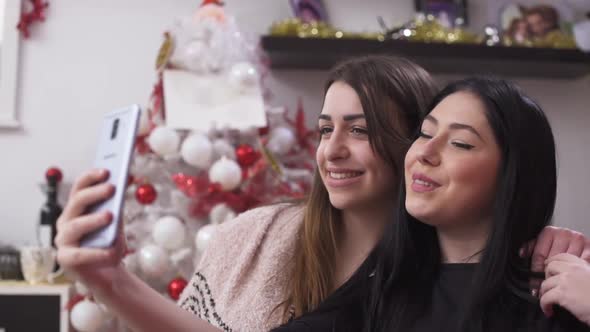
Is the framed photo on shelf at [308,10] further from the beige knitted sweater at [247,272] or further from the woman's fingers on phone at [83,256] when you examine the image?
the woman's fingers on phone at [83,256]

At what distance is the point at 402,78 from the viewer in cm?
146

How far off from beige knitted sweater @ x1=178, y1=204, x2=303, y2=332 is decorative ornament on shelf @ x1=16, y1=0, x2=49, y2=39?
4.49 ft

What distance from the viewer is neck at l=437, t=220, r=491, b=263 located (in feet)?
3.68

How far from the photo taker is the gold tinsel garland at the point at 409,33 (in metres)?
2.56

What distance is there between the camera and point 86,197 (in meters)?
0.84

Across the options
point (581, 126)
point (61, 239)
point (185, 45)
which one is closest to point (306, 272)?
point (61, 239)

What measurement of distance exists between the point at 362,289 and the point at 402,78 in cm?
44

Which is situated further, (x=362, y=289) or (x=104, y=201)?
(x=362, y=289)

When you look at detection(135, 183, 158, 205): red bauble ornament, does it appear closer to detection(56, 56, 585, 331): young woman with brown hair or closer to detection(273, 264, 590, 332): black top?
detection(56, 56, 585, 331): young woman with brown hair

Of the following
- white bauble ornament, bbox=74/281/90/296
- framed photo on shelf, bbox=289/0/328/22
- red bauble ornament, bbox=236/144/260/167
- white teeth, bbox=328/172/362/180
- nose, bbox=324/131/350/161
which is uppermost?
framed photo on shelf, bbox=289/0/328/22

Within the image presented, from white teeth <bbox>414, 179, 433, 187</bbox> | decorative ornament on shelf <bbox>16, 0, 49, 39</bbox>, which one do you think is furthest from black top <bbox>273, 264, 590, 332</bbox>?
decorative ornament on shelf <bbox>16, 0, 49, 39</bbox>

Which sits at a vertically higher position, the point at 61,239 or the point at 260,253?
the point at 61,239

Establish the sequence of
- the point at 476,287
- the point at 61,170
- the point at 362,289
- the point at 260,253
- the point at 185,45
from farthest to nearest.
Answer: the point at 61,170
the point at 185,45
the point at 260,253
the point at 362,289
the point at 476,287

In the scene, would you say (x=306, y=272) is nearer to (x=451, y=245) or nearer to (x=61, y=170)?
(x=451, y=245)
